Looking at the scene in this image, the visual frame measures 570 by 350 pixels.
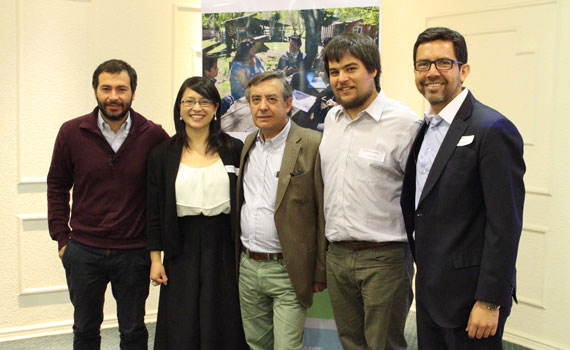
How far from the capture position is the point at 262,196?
235cm

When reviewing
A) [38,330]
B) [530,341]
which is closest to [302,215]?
[530,341]

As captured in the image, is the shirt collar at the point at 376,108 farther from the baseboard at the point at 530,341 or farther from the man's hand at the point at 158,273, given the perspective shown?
the baseboard at the point at 530,341

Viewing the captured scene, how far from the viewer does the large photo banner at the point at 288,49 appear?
9.65 ft

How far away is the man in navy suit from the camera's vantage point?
1570 mm

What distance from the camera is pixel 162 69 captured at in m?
3.77

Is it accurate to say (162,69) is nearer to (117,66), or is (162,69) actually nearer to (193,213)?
(117,66)

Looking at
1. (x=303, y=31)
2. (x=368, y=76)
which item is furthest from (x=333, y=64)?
(x=303, y=31)

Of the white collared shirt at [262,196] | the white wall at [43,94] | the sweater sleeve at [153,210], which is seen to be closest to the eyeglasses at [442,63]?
the white collared shirt at [262,196]

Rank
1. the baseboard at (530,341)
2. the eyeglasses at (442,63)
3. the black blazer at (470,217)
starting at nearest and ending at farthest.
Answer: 1. the black blazer at (470,217)
2. the eyeglasses at (442,63)
3. the baseboard at (530,341)

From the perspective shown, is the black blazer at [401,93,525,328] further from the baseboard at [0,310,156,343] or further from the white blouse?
the baseboard at [0,310,156,343]

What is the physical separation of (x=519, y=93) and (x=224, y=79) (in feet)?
7.12

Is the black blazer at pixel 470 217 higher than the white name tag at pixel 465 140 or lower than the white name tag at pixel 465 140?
lower

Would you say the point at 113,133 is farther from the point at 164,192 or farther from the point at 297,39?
the point at 297,39

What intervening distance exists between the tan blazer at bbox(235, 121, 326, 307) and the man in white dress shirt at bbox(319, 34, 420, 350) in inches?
4.2
